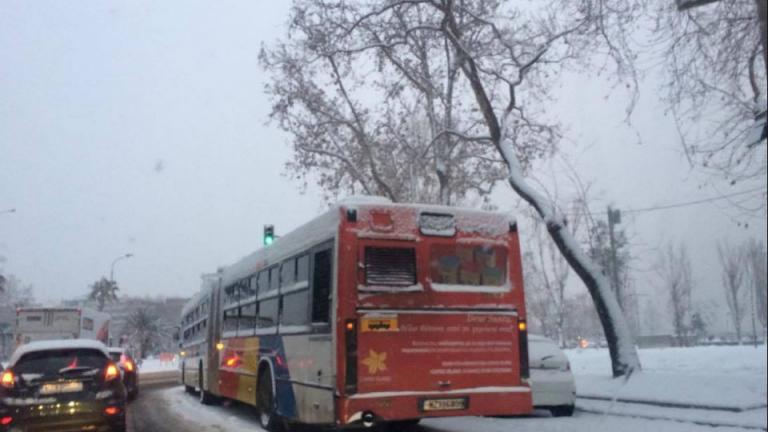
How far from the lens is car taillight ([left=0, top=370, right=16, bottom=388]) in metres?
10.3

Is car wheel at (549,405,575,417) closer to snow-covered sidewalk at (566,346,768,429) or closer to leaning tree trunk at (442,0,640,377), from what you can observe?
snow-covered sidewalk at (566,346,768,429)

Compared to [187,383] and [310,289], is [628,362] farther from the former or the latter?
[187,383]

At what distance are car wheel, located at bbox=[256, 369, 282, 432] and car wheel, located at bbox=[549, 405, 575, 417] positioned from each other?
5145mm

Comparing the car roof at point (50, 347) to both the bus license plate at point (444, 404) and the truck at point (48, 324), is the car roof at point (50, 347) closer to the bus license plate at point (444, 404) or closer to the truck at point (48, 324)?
the bus license plate at point (444, 404)

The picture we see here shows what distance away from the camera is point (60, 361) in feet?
35.0

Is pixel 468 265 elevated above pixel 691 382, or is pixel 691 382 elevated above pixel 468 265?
pixel 468 265

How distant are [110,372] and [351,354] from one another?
4.35m

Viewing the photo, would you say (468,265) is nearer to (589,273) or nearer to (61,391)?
(61,391)

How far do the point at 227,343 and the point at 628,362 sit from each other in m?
9.31

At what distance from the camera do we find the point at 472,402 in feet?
30.5

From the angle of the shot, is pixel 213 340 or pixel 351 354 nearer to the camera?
pixel 351 354

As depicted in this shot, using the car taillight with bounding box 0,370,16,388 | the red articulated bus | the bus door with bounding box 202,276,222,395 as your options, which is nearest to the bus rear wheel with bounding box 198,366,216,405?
the bus door with bounding box 202,276,222,395

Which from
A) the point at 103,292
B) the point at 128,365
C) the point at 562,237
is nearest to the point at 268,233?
the point at 128,365

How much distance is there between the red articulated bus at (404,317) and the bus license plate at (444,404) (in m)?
0.01
